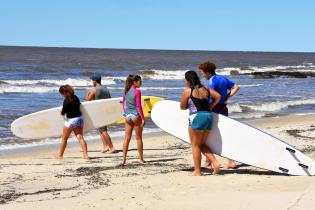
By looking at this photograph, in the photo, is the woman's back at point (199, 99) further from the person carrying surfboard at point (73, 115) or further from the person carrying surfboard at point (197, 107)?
the person carrying surfboard at point (73, 115)

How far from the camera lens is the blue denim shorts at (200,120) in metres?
7.13

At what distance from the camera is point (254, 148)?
748 centimetres

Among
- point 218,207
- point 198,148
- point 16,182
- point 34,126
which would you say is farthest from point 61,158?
point 218,207

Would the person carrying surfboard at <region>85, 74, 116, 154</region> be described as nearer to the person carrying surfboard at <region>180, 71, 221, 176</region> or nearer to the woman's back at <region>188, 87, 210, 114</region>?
the person carrying surfboard at <region>180, 71, 221, 176</region>

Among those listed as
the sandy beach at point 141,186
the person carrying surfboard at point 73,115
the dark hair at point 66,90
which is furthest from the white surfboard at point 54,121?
the dark hair at point 66,90

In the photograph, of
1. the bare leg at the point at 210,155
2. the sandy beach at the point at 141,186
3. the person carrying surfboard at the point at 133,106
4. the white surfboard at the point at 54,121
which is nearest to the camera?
the sandy beach at the point at 141,186

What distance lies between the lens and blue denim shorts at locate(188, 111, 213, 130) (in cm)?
713

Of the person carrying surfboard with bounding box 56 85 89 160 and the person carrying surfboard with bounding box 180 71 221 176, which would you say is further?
the person carrying surfboard with bounding box 56 85 89 160

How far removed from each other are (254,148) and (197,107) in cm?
95

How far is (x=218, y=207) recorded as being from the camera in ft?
17.9

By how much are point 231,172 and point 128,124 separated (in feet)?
5.66

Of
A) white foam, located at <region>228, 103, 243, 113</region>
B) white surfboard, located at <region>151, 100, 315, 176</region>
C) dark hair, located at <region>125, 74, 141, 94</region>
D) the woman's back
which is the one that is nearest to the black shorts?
white surfboard, located at <region>151, 100, 315, 176</region>

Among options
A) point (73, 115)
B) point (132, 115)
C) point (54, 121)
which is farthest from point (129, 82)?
point (54, 121)

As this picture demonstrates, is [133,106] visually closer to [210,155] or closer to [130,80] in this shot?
[130,80]
